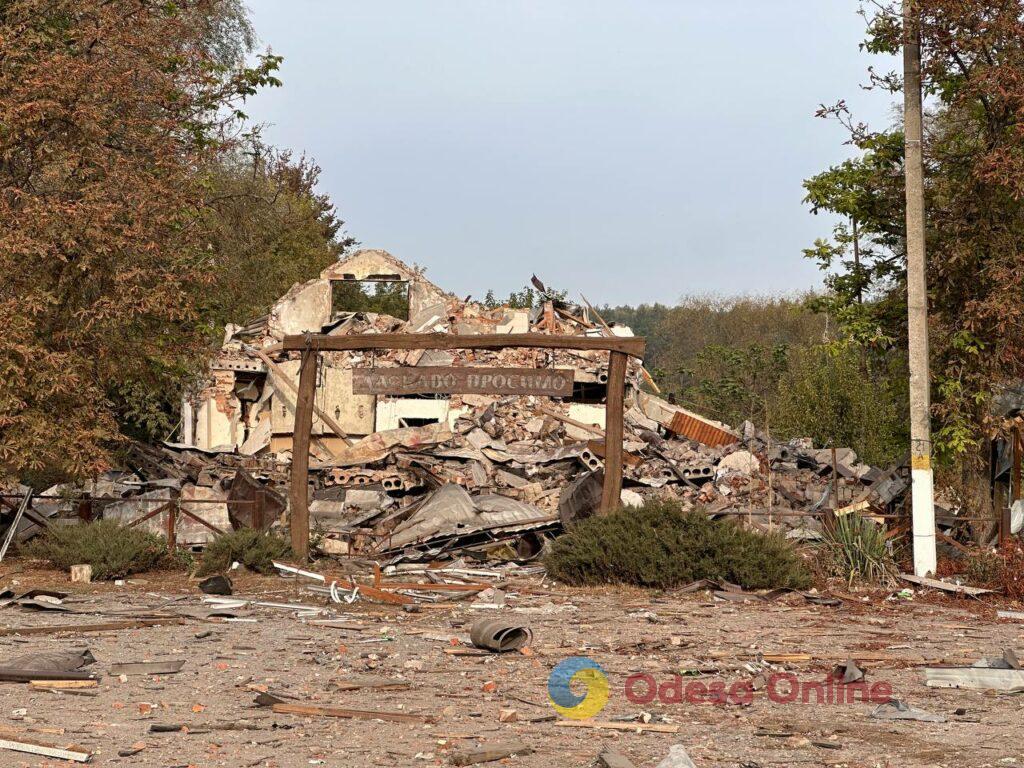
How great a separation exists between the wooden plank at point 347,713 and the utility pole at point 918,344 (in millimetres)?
9608

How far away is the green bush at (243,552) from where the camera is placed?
1647cm

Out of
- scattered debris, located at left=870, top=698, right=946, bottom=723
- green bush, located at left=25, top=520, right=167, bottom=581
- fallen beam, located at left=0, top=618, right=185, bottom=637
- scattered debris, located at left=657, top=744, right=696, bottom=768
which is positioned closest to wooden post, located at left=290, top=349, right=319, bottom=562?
green bush, located at left=25, top=520, right=167, bottom=581

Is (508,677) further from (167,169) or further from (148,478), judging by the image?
(148,478)

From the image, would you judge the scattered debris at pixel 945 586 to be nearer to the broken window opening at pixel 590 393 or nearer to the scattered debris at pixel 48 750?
the scattered debris at pixel 48 750

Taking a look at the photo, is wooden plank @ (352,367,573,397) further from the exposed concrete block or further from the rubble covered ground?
the exposed concrete block

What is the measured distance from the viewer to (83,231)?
53.0 feet

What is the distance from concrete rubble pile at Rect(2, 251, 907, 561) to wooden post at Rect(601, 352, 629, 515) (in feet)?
2.63

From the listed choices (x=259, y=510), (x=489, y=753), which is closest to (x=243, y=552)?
(x=259, y=510)

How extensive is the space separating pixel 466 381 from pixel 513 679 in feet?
26.3

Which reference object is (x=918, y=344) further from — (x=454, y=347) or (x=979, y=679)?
(x=979, y=679)

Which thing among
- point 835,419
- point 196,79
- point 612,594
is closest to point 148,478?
point 196,79

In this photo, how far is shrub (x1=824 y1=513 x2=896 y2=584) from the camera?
15203mm

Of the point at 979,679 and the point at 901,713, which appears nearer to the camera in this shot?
the point at 901,713

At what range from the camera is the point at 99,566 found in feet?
52.1
